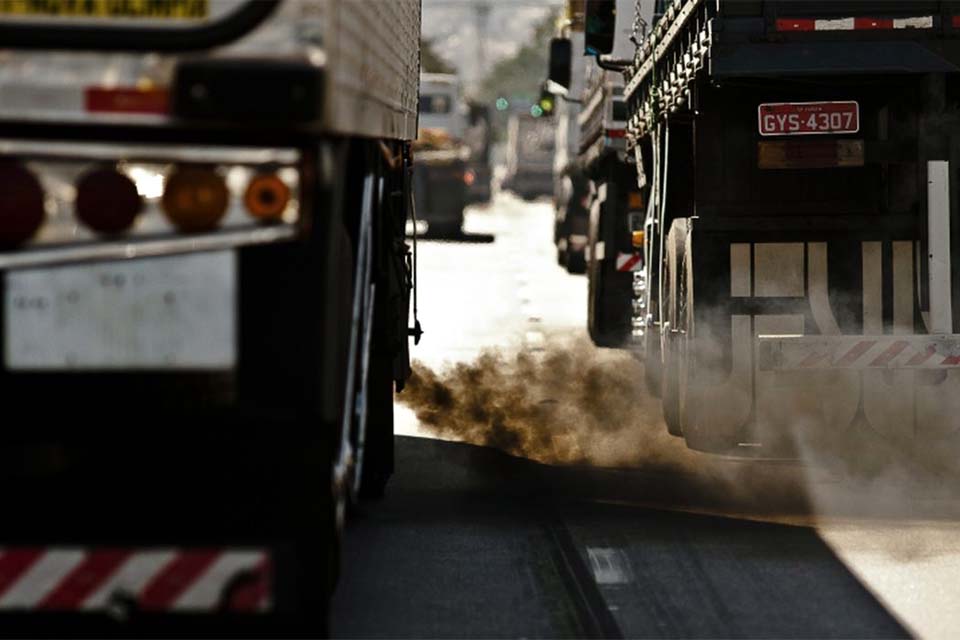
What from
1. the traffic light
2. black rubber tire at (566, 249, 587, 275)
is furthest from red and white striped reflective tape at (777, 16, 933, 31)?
black rubber tire at (566, 249, 587, 275)

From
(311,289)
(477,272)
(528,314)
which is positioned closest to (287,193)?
(311,289)

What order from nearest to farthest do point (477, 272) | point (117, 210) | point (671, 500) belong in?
point (117, 210) < point (671, 500) < point (477, 272)

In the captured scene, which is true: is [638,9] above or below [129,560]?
above

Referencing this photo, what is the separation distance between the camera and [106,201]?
5.03 meters

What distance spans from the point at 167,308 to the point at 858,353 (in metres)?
5.41

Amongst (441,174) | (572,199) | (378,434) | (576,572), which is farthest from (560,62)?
(441,174)

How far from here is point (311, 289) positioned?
5188 millimetres

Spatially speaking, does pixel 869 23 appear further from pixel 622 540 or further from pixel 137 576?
pixel 137 576

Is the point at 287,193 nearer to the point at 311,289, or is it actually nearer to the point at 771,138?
the point at 311,289

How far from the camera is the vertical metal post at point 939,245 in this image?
1002cm

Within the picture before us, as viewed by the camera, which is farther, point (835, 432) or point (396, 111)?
point (835, 432)

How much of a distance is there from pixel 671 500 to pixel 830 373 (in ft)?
3.45

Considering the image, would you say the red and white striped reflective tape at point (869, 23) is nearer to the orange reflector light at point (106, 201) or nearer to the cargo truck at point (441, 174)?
the orange reflector light at point (106, 201)

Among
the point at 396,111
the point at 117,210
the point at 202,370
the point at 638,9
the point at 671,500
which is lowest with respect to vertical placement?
the point at 671,500
